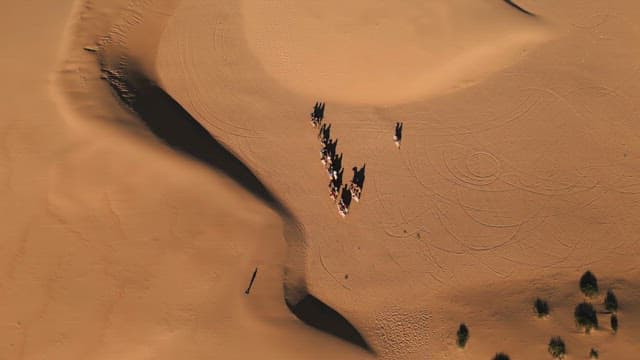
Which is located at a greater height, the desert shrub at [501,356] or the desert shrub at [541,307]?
the desert shrub at [541,307]

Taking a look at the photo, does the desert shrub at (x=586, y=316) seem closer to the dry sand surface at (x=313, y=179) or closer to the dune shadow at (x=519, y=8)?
the dry sand surface at (x=313, y=179)

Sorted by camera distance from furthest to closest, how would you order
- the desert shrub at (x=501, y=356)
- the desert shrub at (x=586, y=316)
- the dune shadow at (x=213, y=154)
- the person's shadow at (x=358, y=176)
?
1. the person's shadow at (x=358, y=176)
2. the dune shadow at (x=213, y=154)
3. the desert shrub at (x=501, y=356)
4. the desert shrub at (x=586, y=316)

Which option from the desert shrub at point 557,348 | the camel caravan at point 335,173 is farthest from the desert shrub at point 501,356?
the camel caravan at point 335,173

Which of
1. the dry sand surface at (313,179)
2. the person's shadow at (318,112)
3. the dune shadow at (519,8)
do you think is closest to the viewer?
the dry sand surface at (313,179)

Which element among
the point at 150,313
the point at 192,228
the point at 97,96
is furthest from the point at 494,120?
the point at 97,96

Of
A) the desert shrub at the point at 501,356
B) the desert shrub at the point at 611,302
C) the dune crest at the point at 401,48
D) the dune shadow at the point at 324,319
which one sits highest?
the dune crest at the point at 401,48

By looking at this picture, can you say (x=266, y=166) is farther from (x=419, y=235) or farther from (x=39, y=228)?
(x=39, y=228)
